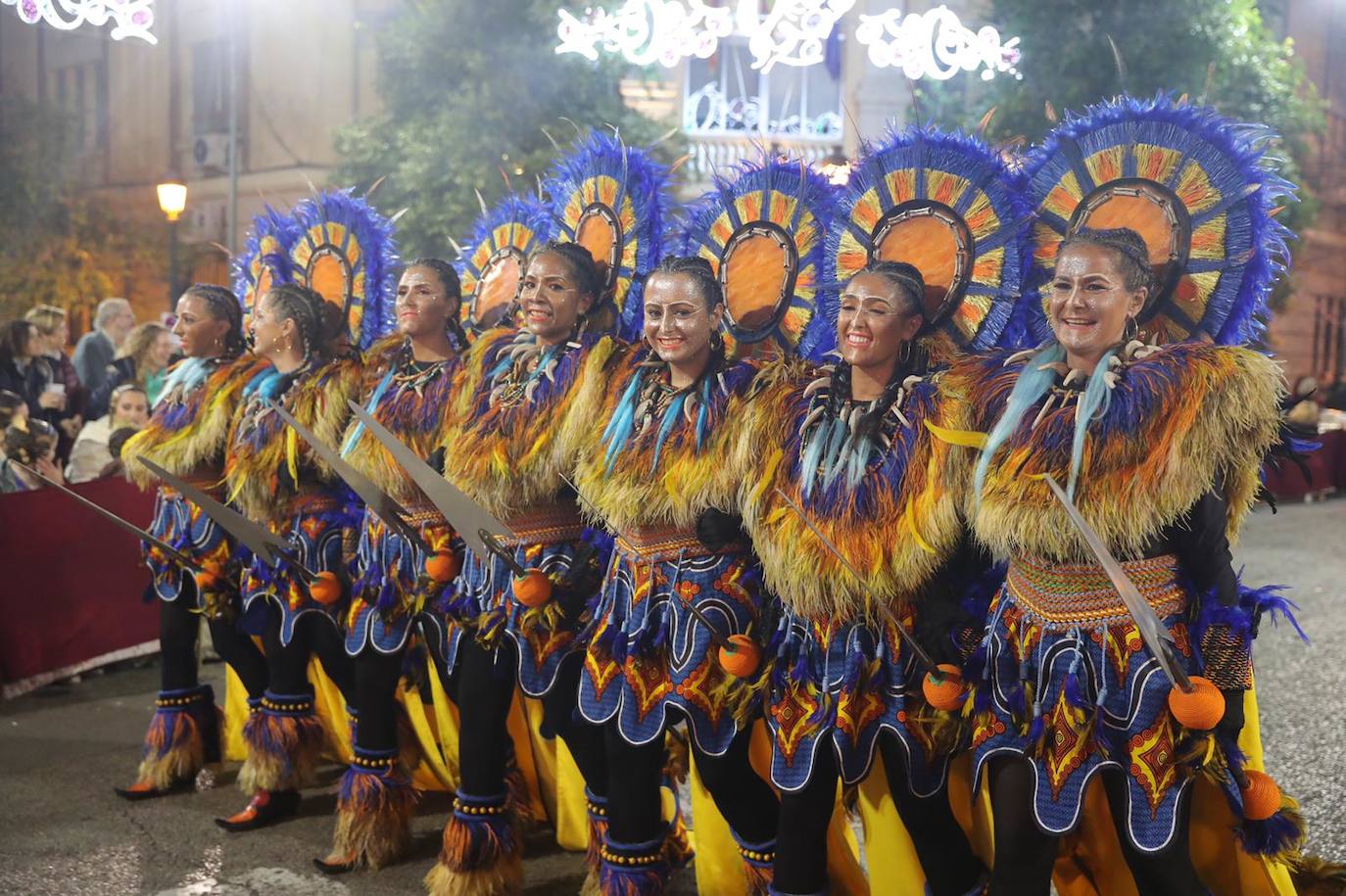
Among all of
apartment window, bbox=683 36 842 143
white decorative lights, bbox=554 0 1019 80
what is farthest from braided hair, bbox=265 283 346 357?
apartment window, bbox=683 36 842 143

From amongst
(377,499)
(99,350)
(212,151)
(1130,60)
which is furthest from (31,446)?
(212,151)

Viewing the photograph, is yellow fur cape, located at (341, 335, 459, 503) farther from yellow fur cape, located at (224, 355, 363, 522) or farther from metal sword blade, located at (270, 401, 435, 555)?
yellow fur cape, located at (224, 355, 363, 522)

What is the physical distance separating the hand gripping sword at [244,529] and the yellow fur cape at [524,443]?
763mm

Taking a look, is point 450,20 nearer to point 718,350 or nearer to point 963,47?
point 963,47

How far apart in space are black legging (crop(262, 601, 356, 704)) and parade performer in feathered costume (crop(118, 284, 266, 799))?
244mm

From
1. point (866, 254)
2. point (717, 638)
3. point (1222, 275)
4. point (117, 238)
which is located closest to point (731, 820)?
point (717, 638)

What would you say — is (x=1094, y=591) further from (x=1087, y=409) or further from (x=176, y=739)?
(x=176, y=739)

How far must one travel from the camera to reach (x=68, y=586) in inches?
267

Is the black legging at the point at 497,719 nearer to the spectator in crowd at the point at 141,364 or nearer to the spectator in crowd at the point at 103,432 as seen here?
the spectator in crowd at the point at 103,432

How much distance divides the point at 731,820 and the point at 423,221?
9735 mm

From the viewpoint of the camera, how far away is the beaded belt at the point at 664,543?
3521mm

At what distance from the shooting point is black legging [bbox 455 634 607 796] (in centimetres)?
389

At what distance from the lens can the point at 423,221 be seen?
12484 mm

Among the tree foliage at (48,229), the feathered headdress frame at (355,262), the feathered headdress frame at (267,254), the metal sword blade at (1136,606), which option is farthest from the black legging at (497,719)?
the tree foliage at (48,229)
